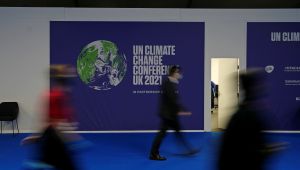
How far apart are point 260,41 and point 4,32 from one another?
6.74 metres

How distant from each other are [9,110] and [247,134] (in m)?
8.60

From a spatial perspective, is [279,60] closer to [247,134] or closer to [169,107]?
[169,107]

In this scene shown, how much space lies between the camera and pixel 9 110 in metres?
10.4

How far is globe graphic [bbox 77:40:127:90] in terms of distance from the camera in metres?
10.8

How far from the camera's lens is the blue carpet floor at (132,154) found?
6.77m

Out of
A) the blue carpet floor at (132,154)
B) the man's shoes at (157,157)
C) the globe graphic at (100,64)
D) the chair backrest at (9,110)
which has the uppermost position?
the globe graphic at (100,64)

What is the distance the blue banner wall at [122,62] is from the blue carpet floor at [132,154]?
686mm

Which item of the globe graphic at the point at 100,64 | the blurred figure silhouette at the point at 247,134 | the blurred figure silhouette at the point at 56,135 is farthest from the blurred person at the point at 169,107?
the blurred figure silhouette at the point at 247,134

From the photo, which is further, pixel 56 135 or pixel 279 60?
pixel 279 60

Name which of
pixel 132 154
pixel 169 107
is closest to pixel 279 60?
pixel 169 107

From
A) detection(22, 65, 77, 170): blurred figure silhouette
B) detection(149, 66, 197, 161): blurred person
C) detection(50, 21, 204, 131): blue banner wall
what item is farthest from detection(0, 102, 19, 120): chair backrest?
detection(22, 65, 77, 170): blurred figure silhouette

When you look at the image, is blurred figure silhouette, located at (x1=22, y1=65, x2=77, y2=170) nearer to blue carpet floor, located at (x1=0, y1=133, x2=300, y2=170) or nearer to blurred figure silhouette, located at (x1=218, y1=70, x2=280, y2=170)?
blurred figure silhouette, located at (x1=218, y1=70, x2=280, y2=170)

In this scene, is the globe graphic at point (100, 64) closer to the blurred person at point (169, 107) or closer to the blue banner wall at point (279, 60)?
the blue banner wall at point (279, 60)
